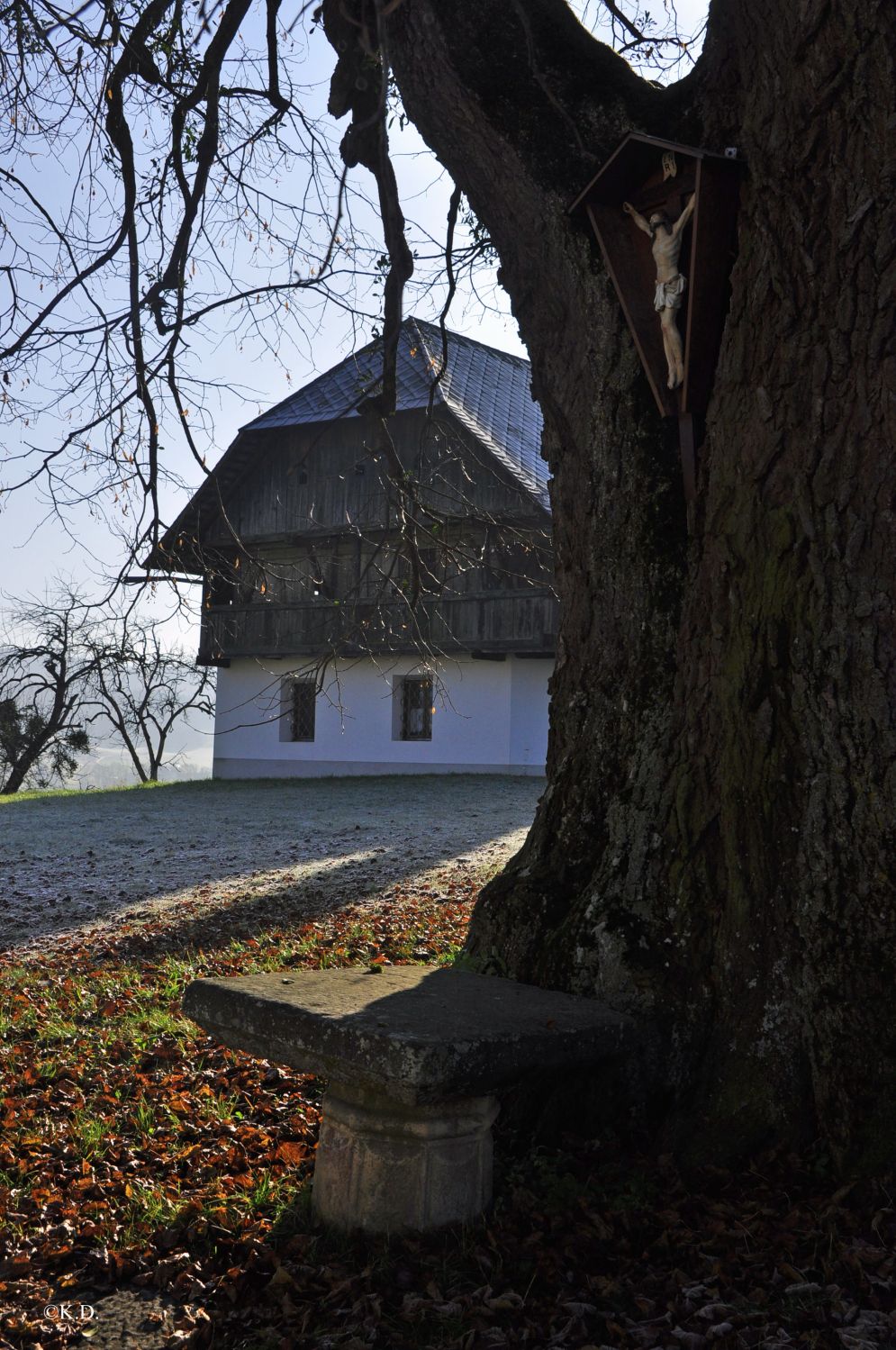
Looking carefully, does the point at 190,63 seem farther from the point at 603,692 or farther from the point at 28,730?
the point at 28,730

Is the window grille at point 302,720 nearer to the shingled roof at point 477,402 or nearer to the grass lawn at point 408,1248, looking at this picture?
the shingled roof at point 477,402

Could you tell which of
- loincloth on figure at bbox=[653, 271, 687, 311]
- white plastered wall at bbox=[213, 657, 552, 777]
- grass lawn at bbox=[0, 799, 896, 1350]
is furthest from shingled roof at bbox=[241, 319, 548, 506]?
grass lawn at bbox=[0, 799, 896, 1350]

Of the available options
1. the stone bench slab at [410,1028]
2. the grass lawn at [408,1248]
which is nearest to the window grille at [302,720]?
the grass lawn at [408,1248]

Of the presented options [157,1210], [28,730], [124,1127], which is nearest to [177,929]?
[124,1127]

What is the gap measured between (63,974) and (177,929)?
1.52 m

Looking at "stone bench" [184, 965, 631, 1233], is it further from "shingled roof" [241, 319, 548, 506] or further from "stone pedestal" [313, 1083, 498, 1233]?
"shingled roof" [241, 319, 548, 506]

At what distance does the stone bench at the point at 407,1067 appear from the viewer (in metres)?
2.79

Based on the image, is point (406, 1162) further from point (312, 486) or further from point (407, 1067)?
point (312, 486)

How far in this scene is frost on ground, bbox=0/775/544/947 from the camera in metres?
10.0

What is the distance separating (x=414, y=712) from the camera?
24562 millimetres

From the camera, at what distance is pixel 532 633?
21.3 meters

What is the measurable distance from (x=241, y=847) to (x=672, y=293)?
11.0 meters

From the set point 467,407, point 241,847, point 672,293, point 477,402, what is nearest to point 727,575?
point 672,293

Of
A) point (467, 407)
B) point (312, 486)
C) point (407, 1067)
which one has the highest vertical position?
point (467, 407)
